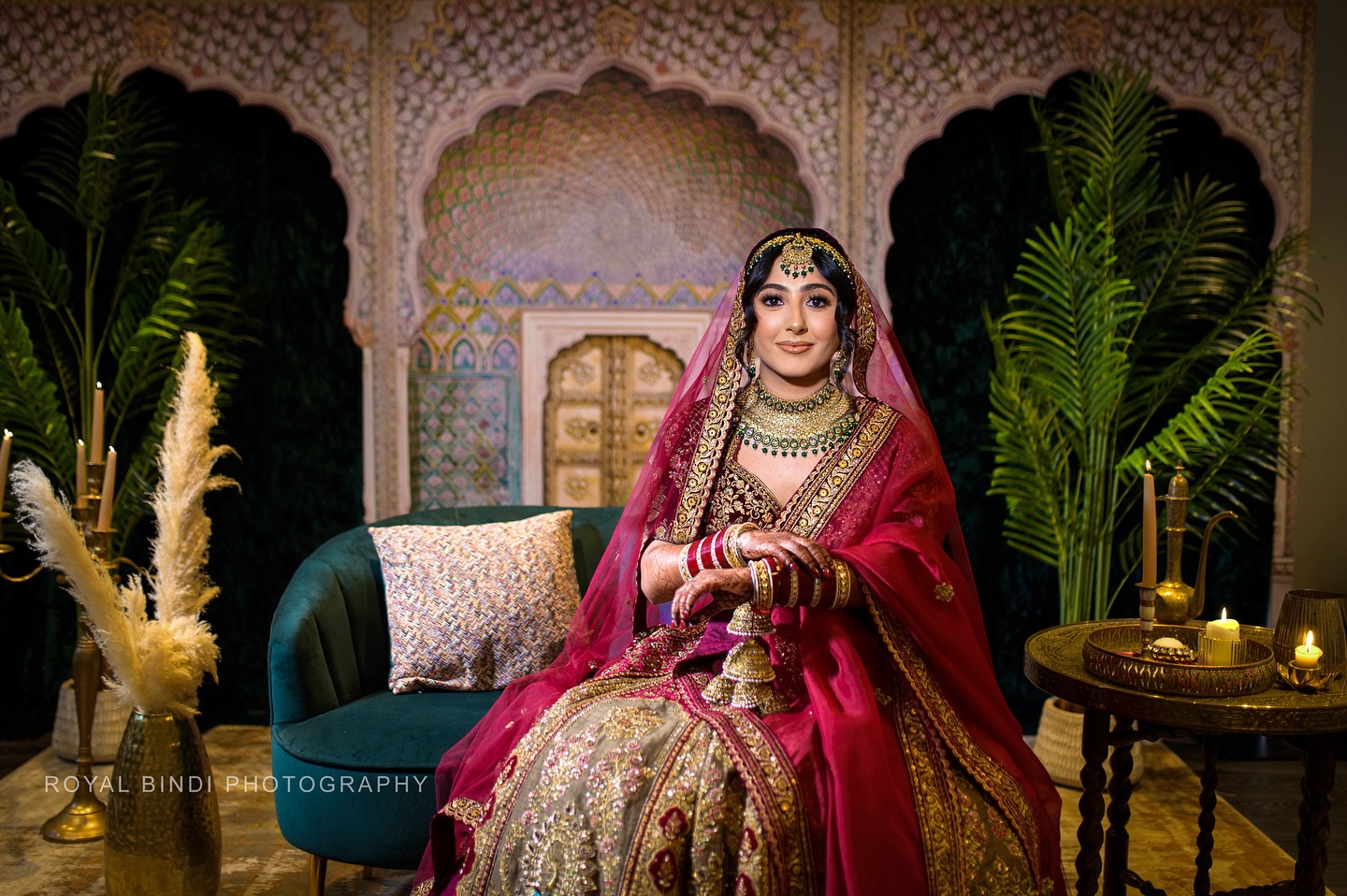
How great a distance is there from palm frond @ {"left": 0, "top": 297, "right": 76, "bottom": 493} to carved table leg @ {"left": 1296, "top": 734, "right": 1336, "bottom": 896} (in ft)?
12.2

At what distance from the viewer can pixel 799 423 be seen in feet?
8.02

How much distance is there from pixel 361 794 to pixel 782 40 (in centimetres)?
298

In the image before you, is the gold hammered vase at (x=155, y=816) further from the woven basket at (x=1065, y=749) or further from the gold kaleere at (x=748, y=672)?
the woven basket at (x=1065, y=749)

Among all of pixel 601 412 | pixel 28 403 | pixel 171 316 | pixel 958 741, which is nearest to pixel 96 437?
pixel 28 403

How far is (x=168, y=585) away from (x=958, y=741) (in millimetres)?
1602

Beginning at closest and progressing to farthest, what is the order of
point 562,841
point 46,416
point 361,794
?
point 562,841 → point 361,794 → point 46,416

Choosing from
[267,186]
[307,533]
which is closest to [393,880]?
[307,533]

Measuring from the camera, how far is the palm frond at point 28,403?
3.73 meters

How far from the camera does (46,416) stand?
3.82 metres

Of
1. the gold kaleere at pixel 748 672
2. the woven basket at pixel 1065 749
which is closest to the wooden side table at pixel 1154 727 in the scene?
the gold kaleere at pixel 748 672

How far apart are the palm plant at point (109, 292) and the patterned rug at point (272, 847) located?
2.90 ft

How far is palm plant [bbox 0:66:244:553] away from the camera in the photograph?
3830 millimetres

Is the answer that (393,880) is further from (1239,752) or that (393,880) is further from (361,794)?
(1239,752)

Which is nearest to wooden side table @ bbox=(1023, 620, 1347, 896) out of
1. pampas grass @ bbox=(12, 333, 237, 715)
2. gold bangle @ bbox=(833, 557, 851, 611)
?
gold bangle @ bbox=(833, 557, 851, 611)
